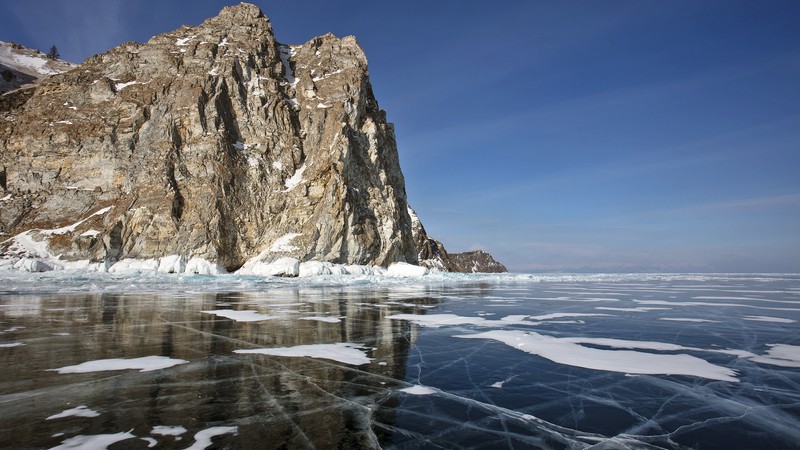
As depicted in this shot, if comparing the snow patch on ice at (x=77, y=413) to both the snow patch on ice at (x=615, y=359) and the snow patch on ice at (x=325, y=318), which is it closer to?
the snow patch on ice at (x=615, y=359)

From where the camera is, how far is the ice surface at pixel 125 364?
6080 mm

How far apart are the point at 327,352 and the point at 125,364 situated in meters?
3.28

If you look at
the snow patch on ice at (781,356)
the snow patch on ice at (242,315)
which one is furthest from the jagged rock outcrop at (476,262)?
the snow patch on ice at (781,356)

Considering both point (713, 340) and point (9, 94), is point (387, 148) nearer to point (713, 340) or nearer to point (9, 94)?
point (9, 94)

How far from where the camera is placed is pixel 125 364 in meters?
6.45

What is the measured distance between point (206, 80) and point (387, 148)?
28006 mm

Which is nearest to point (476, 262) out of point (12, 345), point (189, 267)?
point (189, 267)

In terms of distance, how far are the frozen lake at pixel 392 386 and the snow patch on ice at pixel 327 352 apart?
6 cm

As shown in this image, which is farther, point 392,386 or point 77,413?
point 392,386

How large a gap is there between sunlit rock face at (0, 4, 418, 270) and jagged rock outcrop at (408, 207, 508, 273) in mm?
31436

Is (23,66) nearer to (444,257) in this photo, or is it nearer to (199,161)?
(199,161)

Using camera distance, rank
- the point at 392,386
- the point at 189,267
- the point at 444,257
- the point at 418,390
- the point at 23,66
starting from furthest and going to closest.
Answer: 1. the point at 444,257
2. the point at 23,66
3. the point at 189,267
4. the point at 392,386
5. the point at 418,390

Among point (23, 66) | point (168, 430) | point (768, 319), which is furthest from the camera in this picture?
point (23, 66)

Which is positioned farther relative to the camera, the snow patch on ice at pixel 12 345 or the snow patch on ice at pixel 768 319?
the snow patch on ice at pixel 768 319
